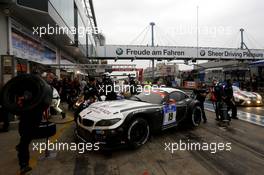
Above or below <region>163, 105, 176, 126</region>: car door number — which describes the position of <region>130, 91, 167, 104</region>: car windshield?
above

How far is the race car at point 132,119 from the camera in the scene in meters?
3.96

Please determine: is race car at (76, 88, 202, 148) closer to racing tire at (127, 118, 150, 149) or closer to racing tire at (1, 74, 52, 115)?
racing tire at (127, 118, 150, 149)

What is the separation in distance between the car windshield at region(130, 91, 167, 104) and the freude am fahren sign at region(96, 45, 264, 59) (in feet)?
72.8

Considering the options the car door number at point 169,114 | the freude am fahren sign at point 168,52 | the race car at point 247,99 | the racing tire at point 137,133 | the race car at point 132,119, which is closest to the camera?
the race car at point 132,119

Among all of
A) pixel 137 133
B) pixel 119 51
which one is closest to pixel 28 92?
pixel 137 133

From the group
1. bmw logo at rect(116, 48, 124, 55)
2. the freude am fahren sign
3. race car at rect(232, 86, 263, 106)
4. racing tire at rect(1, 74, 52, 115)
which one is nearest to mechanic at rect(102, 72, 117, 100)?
racing tire at rect(1, 74, 52, 115)

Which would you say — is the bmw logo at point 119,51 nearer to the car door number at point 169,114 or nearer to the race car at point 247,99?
the race car at point 247,99

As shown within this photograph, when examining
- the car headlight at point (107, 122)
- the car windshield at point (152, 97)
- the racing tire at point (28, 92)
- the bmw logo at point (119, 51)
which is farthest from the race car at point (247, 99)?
the bmw logo at point (119, 51)

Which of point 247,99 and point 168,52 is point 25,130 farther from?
point 168,52

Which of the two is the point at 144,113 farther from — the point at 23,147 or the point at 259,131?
the point at 259,131

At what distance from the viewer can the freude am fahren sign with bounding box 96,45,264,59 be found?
89.8 ft

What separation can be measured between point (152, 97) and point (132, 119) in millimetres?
1436

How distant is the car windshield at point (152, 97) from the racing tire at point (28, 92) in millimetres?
2750

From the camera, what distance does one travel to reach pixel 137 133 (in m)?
4.43
